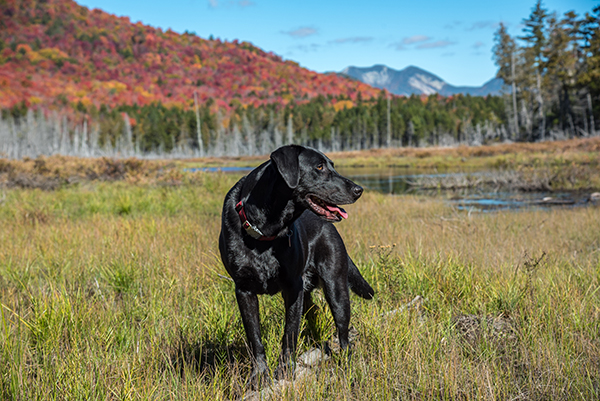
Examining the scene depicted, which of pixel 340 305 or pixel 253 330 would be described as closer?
pixel 253 330

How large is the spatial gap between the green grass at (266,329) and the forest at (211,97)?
50532mm

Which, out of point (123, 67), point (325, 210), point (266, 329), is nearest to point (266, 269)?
point (325, 210)

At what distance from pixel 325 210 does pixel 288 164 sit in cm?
36

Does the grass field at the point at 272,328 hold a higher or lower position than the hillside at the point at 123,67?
lower

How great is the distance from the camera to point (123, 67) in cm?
12875

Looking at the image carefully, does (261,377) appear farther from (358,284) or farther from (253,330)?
(358,284)

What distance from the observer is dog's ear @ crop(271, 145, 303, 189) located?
2.32 metres

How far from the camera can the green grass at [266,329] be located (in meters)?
2.37

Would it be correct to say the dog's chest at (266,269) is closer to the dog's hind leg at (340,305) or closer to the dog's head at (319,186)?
the dog's head at (319,186)

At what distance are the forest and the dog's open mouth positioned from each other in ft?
171

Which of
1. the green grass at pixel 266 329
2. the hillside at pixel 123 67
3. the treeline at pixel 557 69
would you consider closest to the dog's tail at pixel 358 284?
the green grass at pixel 266 329

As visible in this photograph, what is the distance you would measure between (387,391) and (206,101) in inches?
4886

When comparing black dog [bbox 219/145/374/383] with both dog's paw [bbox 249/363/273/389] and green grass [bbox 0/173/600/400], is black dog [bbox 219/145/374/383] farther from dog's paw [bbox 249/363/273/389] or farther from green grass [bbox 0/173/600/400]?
green grass [bbox 0/173/600/400]

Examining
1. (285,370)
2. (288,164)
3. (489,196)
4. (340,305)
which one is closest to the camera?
(288,164)
